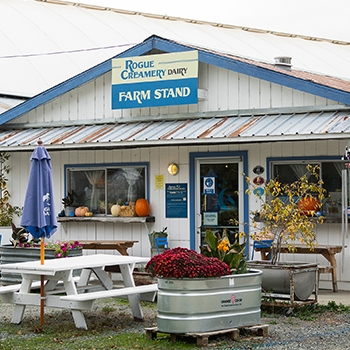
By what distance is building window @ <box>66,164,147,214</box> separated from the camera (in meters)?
15.9

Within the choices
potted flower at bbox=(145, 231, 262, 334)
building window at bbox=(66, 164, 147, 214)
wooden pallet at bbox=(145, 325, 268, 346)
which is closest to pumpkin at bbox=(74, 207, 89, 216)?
building window at bbox=(66, 164, 147, 214)

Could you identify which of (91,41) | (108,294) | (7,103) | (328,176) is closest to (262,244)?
(328,176)

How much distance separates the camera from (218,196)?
15117 millimetres

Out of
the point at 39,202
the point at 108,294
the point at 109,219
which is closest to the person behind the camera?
the point at 108,294

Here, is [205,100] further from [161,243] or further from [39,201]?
[39,201]

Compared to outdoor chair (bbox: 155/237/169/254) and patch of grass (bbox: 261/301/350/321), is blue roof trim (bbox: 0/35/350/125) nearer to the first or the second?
outdoor chair (bbox: 155/237/169/254)

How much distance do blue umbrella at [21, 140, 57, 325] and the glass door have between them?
15.1 ft

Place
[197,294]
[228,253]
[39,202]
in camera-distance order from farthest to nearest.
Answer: [39,202] < [228,253] < [197,294]

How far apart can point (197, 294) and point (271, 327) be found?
170 cm

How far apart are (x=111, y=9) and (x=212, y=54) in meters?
14.9

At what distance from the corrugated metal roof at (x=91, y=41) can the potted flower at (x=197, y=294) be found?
40.5 ft

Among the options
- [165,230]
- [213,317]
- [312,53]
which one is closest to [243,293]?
[213,317]

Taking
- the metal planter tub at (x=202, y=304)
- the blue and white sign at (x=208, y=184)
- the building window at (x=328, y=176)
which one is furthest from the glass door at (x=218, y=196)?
the metal planter tub at (x=202, y=304)

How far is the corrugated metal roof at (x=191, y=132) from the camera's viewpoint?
13.2 meters
